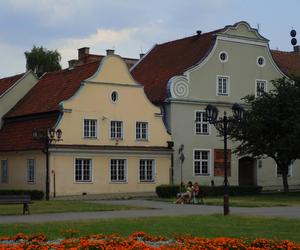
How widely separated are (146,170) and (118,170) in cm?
241

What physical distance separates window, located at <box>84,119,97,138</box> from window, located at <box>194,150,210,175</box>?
945 cm

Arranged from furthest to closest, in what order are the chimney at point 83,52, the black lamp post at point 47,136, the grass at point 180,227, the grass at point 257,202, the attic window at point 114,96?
the chimney at point 83,52 → the attic window at point 114,96 → the black lamp post at point 47,136 → the grass at point 257,202 → the grass at point 180,227

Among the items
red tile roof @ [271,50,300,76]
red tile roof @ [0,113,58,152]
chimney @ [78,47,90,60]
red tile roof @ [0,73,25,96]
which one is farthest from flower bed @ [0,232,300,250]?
chimney @ [78,47,90,60]

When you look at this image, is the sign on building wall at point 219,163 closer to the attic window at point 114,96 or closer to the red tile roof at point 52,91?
the attic window at point 114,96

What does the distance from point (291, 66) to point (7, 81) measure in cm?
2657

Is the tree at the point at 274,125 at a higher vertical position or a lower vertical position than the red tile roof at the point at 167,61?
lower

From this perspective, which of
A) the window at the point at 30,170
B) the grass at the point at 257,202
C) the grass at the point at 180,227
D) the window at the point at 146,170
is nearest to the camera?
the grass at the point at 180,227

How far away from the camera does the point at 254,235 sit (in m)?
18.6

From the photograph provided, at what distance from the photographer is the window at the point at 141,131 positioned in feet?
162

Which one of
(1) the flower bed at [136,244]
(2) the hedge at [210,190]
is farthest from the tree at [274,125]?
(1) the flower bed at [136,244]

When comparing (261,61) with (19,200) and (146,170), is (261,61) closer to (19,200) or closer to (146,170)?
(146,170)

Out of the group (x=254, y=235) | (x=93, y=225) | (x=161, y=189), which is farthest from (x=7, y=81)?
(x=254, y=235)

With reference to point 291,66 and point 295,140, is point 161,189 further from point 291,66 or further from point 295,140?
point 291,66

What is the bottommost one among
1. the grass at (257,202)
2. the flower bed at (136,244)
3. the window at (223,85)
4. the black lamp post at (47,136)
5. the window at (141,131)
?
the grass at (257,202)
